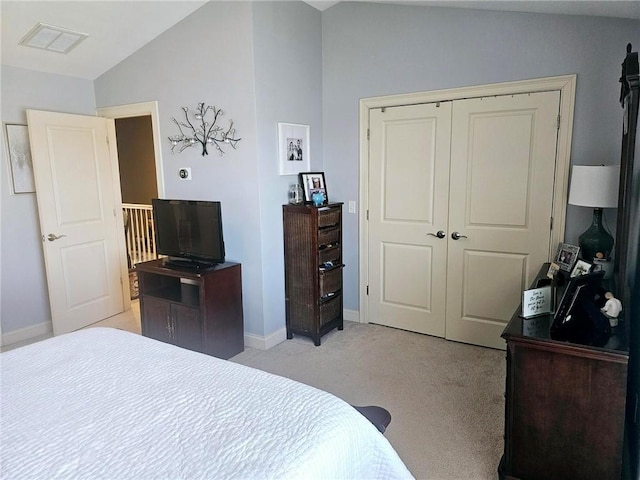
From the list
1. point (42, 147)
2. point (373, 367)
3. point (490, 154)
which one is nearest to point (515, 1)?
point (490, 154)

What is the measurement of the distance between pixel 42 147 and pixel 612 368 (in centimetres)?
419

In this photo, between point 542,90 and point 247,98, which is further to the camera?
point 247,98

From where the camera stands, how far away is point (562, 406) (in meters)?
1.78

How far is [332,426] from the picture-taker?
1.29 metres

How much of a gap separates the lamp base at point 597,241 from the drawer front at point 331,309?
6.40ft

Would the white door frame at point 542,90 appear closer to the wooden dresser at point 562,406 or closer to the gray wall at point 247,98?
the gray wall at point 247,98

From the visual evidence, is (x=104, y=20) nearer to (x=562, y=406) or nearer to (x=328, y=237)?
(x=328, y=237)

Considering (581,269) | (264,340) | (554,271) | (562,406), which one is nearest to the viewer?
(562,406)

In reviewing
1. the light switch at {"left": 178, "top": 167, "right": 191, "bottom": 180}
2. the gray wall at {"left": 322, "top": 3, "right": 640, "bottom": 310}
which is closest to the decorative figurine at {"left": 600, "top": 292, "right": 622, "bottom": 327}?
the gray wall at {"left": 322, "top": 3, "right": 640, "bottom": 310}

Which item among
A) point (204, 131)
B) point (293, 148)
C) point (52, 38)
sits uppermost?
point (52, 38)

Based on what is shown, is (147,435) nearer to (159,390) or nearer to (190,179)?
(159,390)

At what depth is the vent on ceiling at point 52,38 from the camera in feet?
10.3

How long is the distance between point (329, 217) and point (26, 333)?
283cm

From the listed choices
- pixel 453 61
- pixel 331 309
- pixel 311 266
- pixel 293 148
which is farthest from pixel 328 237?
pixel 453 61
